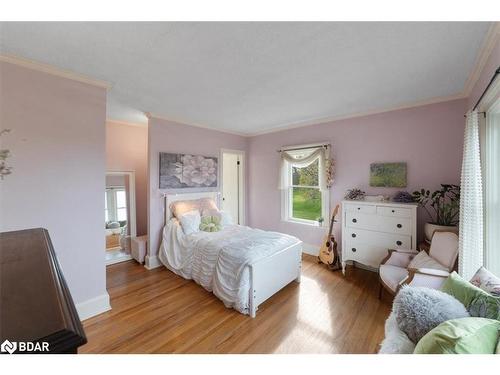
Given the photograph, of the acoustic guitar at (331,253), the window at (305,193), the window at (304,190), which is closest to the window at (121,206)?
the window at (304,190)

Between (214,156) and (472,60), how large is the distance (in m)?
3.43

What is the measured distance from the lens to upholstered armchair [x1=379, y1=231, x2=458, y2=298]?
1.64 meters

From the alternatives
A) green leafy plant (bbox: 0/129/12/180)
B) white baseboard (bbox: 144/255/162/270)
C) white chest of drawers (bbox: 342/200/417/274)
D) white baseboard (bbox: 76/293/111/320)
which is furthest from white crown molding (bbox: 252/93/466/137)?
white baseboard (bbox: 76/293/111/320)

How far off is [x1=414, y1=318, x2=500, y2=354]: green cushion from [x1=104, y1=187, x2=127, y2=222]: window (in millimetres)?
4111

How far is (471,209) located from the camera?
1627 mm

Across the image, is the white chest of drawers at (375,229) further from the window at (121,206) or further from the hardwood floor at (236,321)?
the window at (121,206)

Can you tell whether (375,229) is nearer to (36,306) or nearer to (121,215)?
(36,306)

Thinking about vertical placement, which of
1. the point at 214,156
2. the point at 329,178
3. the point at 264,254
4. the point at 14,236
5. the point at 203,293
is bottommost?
the point at 203,293

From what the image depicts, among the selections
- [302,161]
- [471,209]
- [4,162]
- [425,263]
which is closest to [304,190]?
[302,161]

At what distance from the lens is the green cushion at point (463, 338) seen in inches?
30.0

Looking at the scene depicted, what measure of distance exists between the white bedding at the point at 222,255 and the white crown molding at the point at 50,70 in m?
1.99
